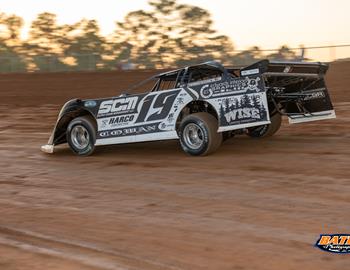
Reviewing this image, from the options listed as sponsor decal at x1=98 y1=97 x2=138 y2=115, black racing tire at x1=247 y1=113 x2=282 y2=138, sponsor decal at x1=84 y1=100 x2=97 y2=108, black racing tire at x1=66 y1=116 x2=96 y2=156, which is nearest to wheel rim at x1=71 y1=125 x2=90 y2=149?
black racing tire at x1=66 y1=116 x2=96 y2=156

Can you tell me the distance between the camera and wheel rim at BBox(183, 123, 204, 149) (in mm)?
8891

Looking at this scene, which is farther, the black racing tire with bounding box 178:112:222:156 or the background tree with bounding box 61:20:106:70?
the background tree with bounding box 61:20:106:70

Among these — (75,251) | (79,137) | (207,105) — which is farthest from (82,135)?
(75,251)

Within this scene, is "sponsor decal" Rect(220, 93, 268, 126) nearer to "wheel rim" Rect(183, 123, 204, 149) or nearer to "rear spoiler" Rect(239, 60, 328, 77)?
"rear spoiler" Rect(239, 60, 328, 77)

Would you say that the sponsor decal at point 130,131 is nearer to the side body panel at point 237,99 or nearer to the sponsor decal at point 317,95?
the side body panel at point 237,99

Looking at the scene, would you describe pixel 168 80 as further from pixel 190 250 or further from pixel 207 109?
pixel 190 250

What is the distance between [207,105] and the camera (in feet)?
29.6

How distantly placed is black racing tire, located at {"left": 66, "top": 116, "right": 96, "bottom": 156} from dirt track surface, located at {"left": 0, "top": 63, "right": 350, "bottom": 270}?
0.24 metres

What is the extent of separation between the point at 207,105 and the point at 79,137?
3.00m

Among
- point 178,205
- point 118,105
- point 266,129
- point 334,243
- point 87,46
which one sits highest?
point 87,46

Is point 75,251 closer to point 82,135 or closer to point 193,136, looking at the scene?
point 193,136

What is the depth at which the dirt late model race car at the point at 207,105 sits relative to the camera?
27.3 ft

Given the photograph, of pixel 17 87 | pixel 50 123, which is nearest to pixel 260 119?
pixel 50 123

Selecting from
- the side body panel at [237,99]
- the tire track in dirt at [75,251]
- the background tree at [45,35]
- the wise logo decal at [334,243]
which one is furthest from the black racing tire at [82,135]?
the background tree at [45,35]
